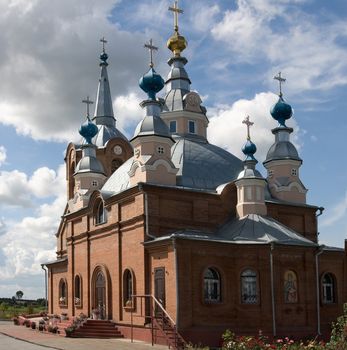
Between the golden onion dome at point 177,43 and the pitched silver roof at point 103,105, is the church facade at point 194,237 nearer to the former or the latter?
the golden onion dome at point 177,43

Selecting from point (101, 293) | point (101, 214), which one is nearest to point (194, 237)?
point (101, 214)

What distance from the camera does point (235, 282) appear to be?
20.6 metres

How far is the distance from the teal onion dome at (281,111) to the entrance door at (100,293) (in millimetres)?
10082

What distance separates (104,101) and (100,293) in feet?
44.1

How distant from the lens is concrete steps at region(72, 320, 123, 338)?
71.3 ft

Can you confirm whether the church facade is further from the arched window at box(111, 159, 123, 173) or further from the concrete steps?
the arched window at box(111, 159, 123, 173)

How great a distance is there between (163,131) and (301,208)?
6.76 meters

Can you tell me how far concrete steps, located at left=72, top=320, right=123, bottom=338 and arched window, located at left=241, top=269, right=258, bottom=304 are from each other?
16.0 ft

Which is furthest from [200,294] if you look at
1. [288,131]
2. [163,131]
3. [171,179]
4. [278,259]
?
[288,131]

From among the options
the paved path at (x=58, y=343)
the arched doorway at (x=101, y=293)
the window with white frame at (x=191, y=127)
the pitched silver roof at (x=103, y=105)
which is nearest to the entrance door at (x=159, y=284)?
the paved path at (x=58, y=343)

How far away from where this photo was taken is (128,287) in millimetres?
22562

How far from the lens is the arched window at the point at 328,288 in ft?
74.5

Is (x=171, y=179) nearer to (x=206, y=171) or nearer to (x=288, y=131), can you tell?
(x=206, y=171)

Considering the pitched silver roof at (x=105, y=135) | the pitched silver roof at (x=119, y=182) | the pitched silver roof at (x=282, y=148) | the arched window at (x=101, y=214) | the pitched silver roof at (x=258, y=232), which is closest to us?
the pitched silver roof at (x=258, y=232)
